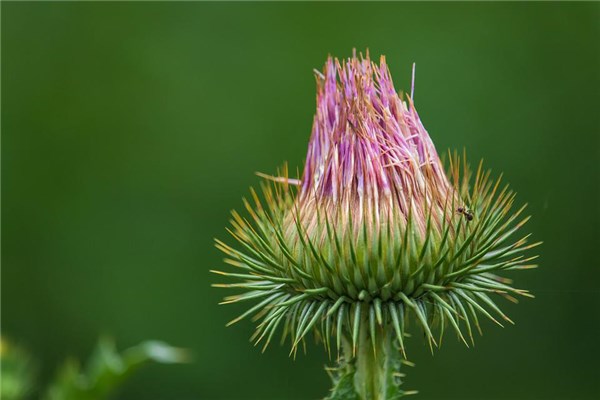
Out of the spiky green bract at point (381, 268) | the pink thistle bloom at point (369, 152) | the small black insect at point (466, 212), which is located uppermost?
the pink thistle bloom at point (369, 152)

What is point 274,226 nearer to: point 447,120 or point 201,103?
point 447,120

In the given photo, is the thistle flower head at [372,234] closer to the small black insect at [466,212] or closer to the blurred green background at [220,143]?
the small black insect at [466,212]

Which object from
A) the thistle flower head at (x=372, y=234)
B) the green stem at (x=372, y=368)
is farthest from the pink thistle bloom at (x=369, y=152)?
the green stem at (x=372, y=368)

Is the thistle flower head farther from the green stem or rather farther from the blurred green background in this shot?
the blurred green background

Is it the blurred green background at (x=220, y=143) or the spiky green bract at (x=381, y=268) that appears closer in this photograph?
the spiky green bract at (x=381, y=268)

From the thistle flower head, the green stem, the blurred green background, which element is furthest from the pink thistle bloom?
the blurred green background

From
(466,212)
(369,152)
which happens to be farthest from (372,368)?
(369,152)
